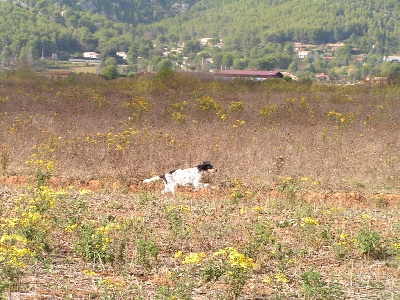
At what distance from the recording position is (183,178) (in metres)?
11.5

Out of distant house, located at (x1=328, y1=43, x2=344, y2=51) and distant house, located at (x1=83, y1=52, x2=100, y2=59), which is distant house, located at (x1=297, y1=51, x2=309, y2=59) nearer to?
distant house, located at (x1=328, y1=43, x2=344, y2=51)

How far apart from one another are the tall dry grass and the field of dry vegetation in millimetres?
48

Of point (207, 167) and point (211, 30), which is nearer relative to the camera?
point (207, 167)

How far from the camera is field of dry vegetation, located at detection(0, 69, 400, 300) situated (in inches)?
251

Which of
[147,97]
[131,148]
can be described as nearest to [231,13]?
[147,97]

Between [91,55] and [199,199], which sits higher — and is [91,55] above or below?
below

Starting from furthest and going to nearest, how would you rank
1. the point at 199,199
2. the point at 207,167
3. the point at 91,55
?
the point at 91,55
the point at 207,167
the point at 199,199

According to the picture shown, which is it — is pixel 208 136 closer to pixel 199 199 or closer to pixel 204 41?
pixel 199 199

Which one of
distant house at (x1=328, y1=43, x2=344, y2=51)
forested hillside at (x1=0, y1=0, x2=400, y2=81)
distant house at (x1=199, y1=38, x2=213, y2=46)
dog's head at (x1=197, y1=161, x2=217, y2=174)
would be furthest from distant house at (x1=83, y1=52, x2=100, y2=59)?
dog's head at (x1=197, y1=161, x2=217, y2=174)

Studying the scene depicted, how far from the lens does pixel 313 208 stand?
944 centimetres

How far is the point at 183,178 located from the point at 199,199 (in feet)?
3.54

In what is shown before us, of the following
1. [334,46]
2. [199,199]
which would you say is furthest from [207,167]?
[334,46]

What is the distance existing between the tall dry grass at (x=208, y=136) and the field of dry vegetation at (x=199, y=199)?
48 millimetres

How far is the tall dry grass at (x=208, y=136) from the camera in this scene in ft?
41.8
